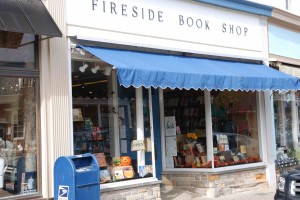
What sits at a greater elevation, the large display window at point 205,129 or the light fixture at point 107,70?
the light fixture at point 107,70

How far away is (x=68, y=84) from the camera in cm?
740

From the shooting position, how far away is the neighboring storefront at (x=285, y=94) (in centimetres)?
1198

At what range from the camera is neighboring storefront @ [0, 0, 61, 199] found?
22.2 ft

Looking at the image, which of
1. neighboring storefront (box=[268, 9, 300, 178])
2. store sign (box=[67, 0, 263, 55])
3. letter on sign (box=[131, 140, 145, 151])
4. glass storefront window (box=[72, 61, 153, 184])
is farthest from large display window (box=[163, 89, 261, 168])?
letter on sign (box=[131, 140, 145, 151])

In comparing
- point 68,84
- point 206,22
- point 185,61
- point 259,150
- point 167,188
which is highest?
point 206,22

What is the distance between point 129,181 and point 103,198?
30.6 inches

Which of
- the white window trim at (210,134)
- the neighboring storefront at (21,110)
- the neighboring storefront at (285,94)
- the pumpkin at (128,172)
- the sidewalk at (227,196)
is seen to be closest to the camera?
the neighboring storefront at (21,110)

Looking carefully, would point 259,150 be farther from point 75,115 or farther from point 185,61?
point 75,115

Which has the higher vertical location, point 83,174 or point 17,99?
point 17,99

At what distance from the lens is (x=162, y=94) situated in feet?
35.7

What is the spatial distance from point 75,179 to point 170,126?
15.9ft

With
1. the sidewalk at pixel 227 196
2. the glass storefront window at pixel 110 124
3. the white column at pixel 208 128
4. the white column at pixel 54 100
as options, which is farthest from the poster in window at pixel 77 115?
the white column at pixel 208 128

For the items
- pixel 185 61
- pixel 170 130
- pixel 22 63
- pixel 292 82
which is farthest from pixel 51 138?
pixel 292 82

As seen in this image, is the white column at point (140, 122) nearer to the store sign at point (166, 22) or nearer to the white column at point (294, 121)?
the store sign at point (166, 22)
